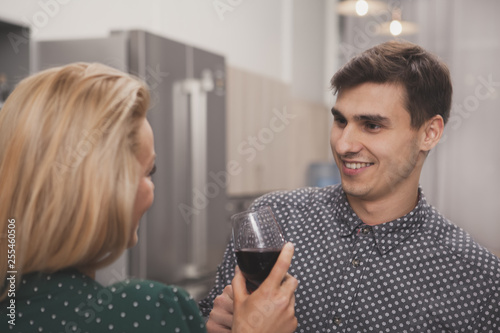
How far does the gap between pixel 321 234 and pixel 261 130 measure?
9.00 feet

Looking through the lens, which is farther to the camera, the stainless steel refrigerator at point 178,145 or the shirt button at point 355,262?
the stainless steel refrigerator at point 178,145

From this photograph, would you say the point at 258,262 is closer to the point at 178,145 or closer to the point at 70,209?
the point at 70,209

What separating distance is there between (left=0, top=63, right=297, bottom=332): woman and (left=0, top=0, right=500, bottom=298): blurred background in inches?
64.4

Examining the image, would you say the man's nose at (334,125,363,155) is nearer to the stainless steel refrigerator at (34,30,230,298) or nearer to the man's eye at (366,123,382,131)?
the man's eye at (366,123,382,131)

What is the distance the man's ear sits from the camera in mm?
1538

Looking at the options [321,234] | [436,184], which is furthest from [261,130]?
[321,234]

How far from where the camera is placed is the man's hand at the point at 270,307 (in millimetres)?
1019

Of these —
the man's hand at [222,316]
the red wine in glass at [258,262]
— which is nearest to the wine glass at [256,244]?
the red wine in glass at [258,262]

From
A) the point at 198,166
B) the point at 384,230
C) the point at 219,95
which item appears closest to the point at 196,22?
the point at 219,95

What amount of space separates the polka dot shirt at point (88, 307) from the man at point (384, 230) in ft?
1.37

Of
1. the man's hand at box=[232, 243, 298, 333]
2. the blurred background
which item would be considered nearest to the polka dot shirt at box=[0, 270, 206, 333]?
the man's hand at box=[232, 243, 298, 333]

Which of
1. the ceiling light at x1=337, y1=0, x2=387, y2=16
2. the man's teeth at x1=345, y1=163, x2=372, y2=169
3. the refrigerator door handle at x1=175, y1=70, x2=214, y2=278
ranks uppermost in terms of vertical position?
the ceiling light at x1=337, y1=0, x2=387, y2=16

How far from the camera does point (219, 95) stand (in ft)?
10.1

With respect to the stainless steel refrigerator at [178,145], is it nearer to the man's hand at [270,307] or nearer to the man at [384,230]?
the man at [384,230]
